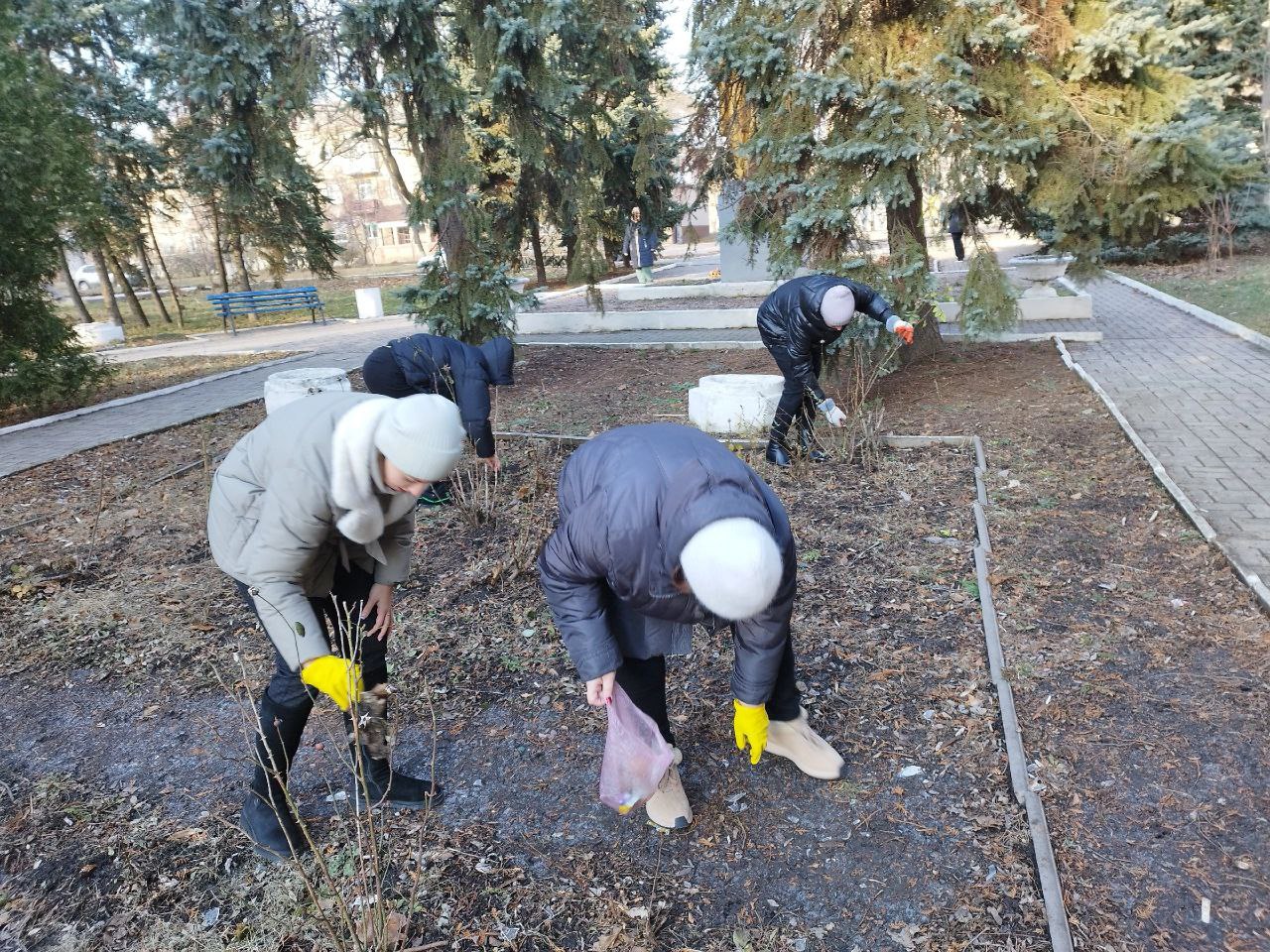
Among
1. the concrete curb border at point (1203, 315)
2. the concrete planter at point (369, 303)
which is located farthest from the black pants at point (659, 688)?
the concrete planter at point (369, 303)

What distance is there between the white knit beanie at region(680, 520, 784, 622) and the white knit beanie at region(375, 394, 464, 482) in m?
0.59

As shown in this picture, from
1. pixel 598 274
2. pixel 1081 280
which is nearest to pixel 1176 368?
pixel 1081 280

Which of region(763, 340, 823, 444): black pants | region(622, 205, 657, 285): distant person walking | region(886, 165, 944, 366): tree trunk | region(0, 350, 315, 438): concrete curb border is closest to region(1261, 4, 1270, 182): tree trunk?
region(622, 205, 657, 285): distant person walking

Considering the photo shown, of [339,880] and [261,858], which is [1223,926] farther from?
[261,858]

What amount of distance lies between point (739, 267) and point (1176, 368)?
856 cm

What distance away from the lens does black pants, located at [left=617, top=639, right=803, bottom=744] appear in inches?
89.0

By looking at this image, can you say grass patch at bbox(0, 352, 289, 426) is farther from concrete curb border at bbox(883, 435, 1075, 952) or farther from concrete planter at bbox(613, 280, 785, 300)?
concrete curb border at bbox(883, 435, 1075, 952)

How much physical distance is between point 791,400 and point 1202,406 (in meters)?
3.36

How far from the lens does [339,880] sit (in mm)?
2240

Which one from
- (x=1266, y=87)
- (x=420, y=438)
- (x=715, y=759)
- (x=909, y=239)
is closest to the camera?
(x=420, y=438)

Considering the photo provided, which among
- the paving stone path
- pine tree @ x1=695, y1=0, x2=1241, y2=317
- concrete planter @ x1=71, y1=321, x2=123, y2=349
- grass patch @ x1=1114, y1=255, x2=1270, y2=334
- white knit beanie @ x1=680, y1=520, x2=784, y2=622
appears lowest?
grass patch @ x1=1114, y1=255, x2=1270, y2=334

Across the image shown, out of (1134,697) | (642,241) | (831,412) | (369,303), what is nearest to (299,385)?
(831,412)

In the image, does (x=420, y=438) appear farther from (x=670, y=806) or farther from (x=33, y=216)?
(x=33, y=216)

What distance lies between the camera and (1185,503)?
4078mm
